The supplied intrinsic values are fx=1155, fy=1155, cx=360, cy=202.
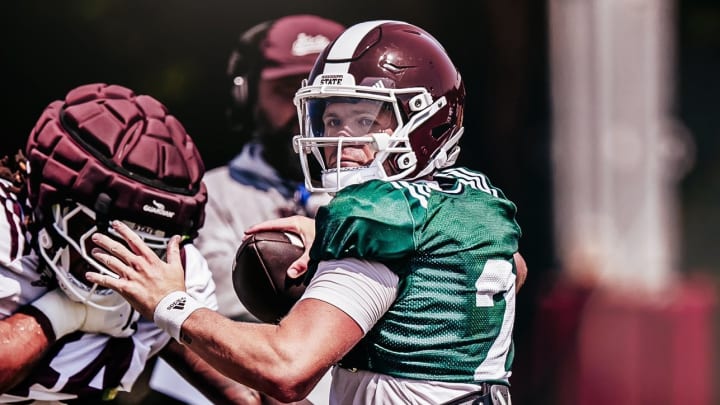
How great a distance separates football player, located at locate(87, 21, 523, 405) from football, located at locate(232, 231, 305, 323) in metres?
0.03

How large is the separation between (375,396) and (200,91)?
1.60m

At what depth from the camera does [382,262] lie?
225 centimetres

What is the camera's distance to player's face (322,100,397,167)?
2.44 meters

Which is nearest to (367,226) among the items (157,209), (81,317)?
(157,209)

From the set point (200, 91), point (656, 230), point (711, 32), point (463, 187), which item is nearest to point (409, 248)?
point (463, 187)

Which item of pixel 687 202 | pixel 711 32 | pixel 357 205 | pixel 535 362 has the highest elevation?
pixel 357 205

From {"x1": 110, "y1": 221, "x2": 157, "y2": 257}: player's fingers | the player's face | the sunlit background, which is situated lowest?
the sunlit background

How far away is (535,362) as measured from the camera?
609 centimetres

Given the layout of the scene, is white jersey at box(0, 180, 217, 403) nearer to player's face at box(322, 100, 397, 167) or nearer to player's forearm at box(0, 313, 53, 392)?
player's forearm at box(0, 313, 53, 392)

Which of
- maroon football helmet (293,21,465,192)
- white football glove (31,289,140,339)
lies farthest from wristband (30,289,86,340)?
maroon football helmet (293,21,465,192)

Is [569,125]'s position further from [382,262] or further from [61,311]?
[382,262]

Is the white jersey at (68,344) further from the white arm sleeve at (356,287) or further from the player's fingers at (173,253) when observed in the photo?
the white arm sleeve at (356,287)

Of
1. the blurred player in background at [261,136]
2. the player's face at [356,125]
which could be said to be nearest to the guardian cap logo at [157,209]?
the player's face at [356,125]

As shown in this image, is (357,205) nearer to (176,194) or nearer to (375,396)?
(375,396)
